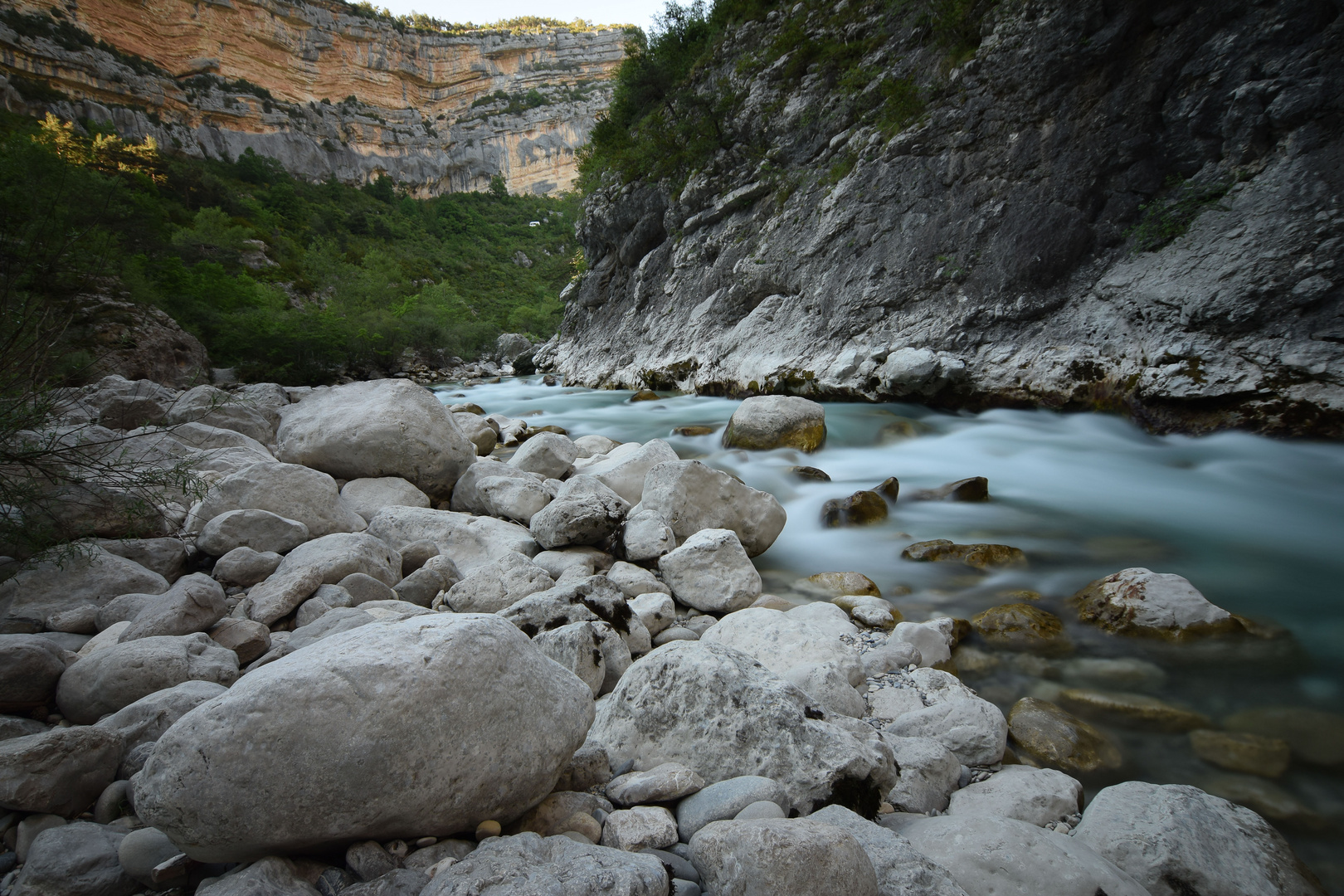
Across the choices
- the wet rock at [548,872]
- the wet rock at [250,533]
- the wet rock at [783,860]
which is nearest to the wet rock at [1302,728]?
the wet rock at [783,860]

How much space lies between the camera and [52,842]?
1352 mm

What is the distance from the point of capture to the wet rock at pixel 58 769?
4.85ft

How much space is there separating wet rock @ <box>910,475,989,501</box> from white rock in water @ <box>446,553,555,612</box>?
421cm

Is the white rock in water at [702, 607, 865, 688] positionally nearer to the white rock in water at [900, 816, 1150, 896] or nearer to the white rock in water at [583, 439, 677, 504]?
the white rock in water at [900, 816, 1150, 896]

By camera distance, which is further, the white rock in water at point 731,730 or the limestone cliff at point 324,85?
the limestone cliff at point 324,85

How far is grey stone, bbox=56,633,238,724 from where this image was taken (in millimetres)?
2076

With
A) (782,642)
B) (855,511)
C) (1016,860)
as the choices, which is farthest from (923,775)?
(855,511)

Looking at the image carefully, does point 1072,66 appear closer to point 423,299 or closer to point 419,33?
point 423,299

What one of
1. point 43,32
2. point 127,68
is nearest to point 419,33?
point 127,68

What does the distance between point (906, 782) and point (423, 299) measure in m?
37.2

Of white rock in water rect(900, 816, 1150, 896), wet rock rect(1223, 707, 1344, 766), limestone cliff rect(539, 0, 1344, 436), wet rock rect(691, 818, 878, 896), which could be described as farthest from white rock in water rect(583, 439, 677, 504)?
limestone cliff rect(539, 0, 1344, 436)

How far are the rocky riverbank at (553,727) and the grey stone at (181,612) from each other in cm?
1

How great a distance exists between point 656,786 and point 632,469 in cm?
381

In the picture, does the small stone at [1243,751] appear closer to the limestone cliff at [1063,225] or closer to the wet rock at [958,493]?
the wet rock at [958,493]
